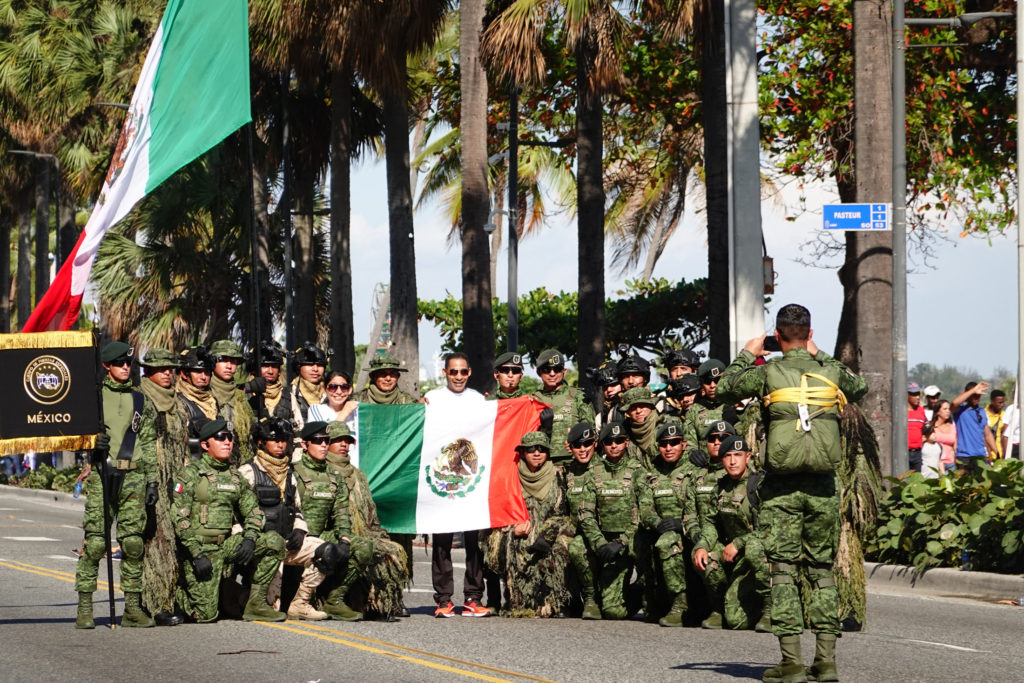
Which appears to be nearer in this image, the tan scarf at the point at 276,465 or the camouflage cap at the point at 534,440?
the tan scarf at the point at 276,465

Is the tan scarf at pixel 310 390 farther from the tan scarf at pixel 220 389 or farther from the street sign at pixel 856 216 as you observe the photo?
the street sign at pixel 856 216

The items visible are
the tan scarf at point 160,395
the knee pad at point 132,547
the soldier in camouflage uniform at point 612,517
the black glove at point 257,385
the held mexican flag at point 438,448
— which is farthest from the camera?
the black glove at point 257,385

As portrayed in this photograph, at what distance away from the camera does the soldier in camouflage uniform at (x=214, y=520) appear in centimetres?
1127

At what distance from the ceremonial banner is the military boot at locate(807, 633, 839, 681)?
502 centimetres

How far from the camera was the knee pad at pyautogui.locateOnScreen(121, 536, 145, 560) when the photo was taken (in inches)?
435

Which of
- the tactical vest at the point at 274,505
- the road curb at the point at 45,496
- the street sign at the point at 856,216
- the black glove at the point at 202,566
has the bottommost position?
the road curb at the point at 45,496

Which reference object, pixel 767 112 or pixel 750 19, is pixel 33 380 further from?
pixel 767 112

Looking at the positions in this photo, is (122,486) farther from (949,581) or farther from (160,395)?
(949,581)

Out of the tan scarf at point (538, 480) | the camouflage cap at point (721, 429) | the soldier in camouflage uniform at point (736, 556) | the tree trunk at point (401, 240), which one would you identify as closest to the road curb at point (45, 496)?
the tree trunk at point (401, 240)

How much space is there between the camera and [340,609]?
1171 cm

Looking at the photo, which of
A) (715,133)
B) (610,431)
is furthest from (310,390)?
(715,133)

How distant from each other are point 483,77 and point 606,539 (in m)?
12.0

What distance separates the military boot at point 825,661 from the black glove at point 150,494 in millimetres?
4788

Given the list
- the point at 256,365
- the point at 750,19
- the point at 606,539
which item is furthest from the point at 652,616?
the point at 750,19
